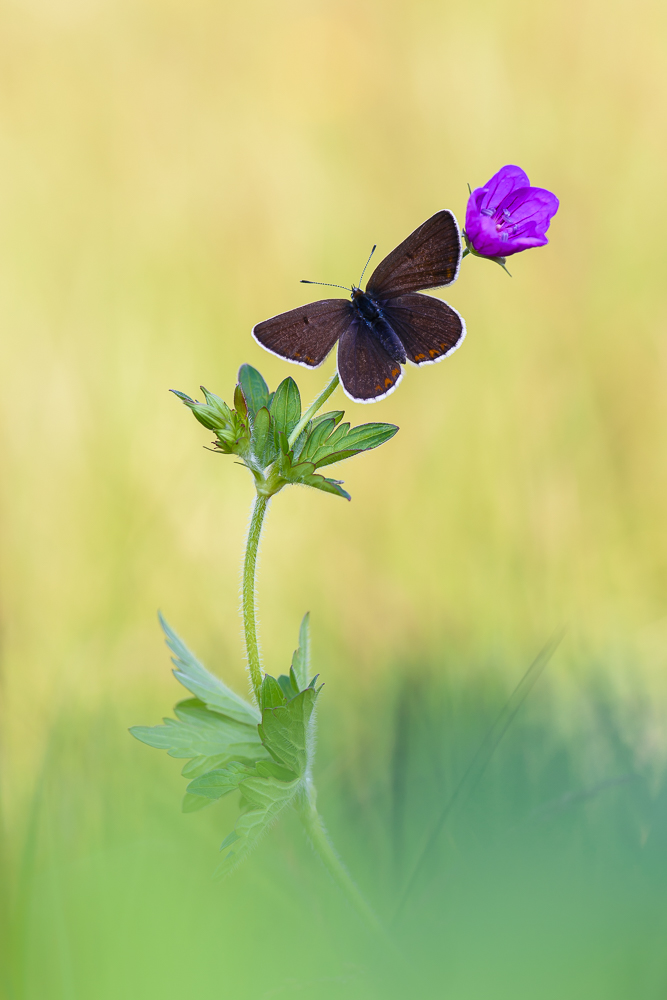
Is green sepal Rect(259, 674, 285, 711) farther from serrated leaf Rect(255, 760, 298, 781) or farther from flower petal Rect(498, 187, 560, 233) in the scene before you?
flower petal Rect(498, 187, 560, 233)

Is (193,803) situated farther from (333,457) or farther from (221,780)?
(333,457)

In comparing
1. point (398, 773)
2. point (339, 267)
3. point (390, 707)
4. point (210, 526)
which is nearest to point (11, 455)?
point (210, 526)

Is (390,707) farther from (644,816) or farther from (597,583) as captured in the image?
(597,583)

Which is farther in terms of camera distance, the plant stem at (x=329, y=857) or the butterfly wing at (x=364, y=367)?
the butterfly wing at (x=364, y=367)

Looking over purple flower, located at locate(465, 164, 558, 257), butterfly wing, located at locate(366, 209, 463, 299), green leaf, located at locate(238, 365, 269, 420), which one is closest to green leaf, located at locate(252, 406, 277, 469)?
green leaf, located at locate(238, 365, 269, 420)

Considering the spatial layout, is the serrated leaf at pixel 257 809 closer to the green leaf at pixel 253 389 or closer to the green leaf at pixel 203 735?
the green leaf at pixel 203 735

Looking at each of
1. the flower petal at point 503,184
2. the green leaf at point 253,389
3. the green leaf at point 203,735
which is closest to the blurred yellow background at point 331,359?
the green leaf at point 203,735
